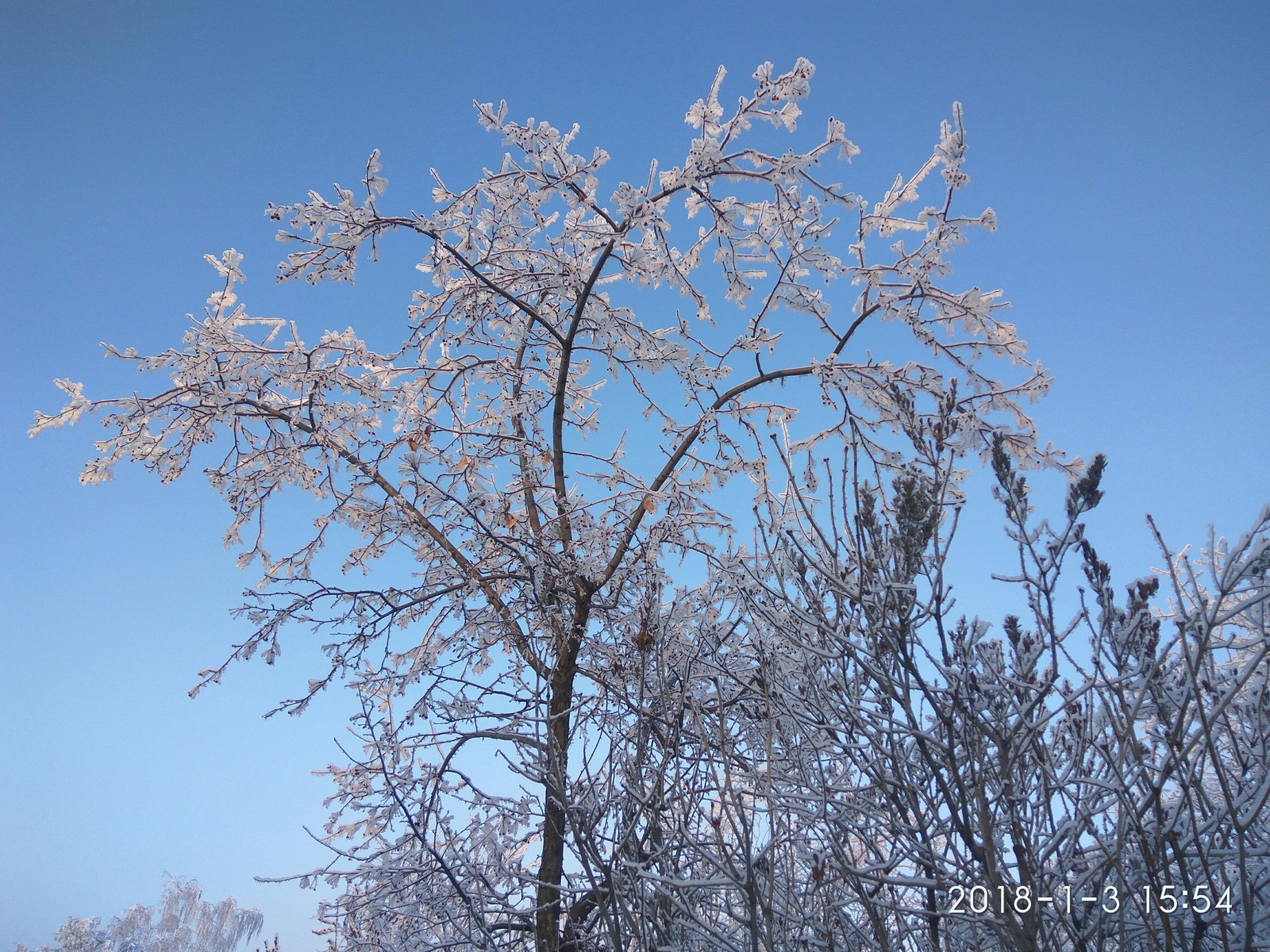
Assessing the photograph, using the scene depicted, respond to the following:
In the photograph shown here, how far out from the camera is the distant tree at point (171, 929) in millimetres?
22516

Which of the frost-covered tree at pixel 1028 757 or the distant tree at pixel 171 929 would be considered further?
the distant tree at pixel 171 929

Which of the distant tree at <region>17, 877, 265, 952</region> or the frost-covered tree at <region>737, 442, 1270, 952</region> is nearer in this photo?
the frost-covered tree at <region>737, 442, 1270, 952</region>

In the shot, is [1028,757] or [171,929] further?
[171,929]

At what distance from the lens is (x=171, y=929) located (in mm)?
39188

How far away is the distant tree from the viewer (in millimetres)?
22516

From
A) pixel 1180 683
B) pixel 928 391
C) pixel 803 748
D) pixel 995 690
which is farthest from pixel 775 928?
pixel 928 391
